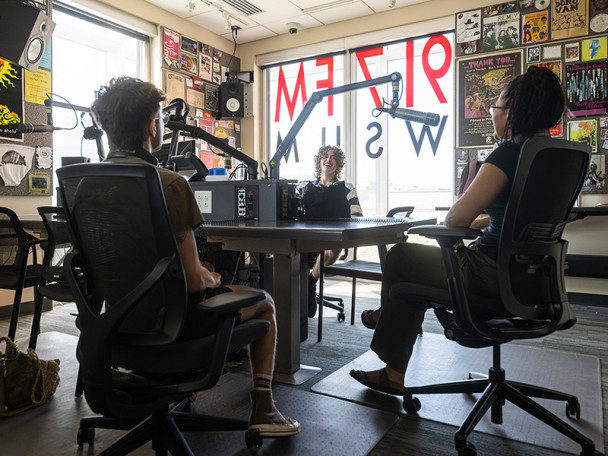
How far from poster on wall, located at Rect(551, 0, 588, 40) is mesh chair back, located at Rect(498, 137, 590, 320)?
3139 mm

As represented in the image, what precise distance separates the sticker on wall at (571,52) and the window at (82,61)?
12.7 feet

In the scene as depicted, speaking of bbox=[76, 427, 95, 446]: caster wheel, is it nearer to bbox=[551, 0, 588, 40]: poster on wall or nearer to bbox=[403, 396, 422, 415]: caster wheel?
bbox=[403, 396, 422, 415]: caster wheel

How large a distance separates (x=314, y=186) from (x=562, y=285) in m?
1.20

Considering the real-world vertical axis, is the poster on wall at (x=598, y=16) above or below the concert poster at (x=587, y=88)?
above

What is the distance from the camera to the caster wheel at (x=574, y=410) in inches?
64.1

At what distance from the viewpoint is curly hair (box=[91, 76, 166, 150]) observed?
1178 mm

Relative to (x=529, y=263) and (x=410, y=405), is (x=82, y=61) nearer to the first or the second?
(x=410, y=405)

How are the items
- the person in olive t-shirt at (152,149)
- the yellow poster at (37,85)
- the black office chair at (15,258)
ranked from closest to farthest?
the person in olive t-shirt at (152,149)
the black office chair at (15,258)
the yellow poster at (37,85)

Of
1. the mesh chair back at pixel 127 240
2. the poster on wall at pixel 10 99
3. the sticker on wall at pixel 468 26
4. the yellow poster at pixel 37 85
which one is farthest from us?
the sticker on wall at pixel 468 26

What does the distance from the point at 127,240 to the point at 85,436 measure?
32.4 inches

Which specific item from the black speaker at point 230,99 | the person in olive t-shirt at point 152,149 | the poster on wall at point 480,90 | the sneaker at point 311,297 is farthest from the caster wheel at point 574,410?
the black speaker at point 230,99

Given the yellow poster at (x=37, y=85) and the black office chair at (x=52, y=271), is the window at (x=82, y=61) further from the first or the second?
the black office chair at (x=52, y=271)

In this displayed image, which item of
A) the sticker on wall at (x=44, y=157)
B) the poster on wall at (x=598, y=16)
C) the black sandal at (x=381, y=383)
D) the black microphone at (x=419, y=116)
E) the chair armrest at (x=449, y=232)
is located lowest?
the black sandal at (x=381, y=383)

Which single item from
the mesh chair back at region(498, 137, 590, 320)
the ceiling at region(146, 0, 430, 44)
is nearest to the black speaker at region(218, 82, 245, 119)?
the ceiling at region(146, 0, 430, 44)
